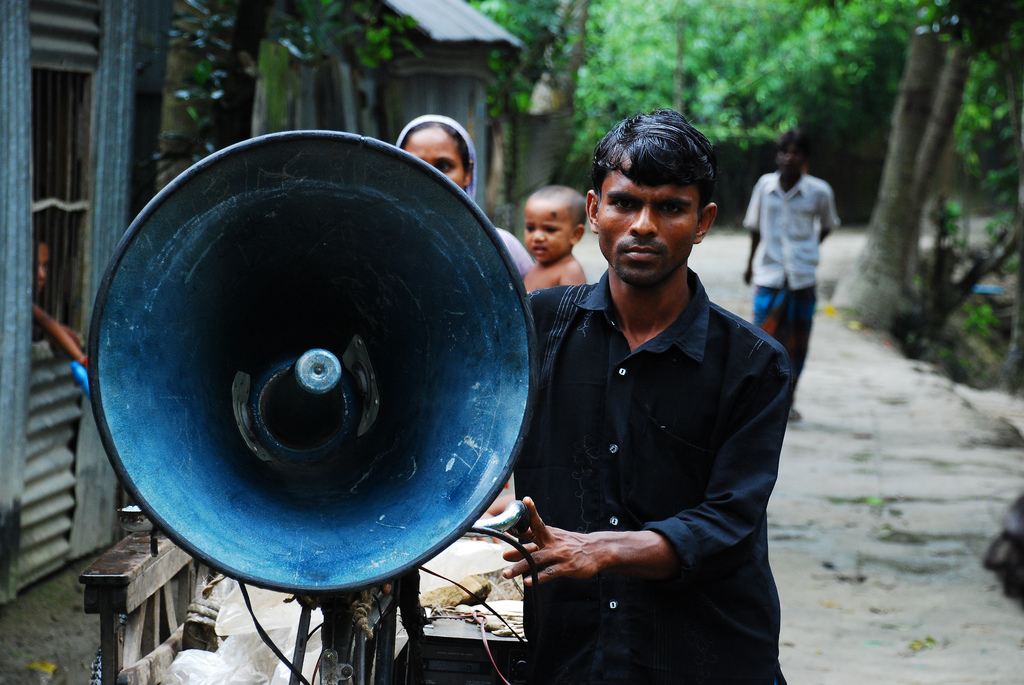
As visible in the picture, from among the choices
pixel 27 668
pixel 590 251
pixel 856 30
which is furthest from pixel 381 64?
pixel 856 30

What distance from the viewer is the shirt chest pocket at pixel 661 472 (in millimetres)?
1782

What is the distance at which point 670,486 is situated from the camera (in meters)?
1.79

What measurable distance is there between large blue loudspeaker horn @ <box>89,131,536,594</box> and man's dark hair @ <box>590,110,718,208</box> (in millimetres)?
360

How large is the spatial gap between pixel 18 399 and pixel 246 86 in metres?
1.65

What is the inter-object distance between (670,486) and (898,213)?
1099cm

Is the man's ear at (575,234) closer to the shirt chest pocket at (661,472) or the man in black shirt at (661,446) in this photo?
the man in black shirt at (661,446)

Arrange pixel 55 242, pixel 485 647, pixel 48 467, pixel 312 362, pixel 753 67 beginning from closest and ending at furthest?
pixel 312 362, pixel 485 647, pixel 48 467, pixel 55 242, pixel 753 67

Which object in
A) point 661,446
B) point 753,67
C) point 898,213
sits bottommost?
point 898,213

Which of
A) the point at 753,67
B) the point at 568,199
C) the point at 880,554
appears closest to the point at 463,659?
the point at 568,199

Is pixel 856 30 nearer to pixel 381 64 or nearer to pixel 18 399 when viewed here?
pixel 381 64

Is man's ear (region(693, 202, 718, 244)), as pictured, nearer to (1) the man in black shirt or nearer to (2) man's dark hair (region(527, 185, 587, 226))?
(1) the man in black shirt

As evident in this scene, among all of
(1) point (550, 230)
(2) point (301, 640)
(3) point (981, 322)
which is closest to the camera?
(2) point (301, 640)

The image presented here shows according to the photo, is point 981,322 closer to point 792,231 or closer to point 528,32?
point 528,32

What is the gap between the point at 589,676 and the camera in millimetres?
1782
